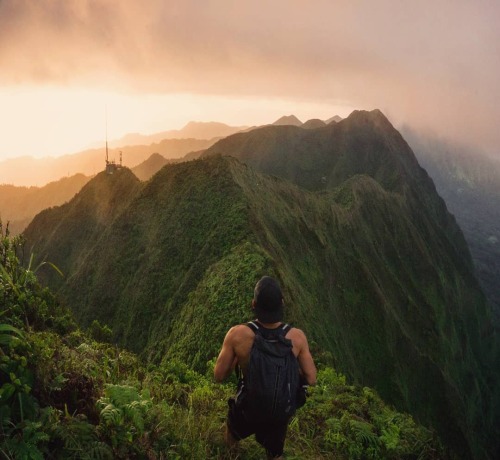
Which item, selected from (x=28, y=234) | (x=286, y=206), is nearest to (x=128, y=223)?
(x=286, y=206)

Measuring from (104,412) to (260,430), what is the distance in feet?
6.47

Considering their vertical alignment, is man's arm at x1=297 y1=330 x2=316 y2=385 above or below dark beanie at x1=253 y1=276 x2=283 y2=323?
below

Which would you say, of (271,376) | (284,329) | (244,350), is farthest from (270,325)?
(271,376)

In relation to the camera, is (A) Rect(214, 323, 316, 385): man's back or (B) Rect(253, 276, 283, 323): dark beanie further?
(A) Rect(214, 323, 316, 385): man's back

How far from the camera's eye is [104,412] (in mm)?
4566

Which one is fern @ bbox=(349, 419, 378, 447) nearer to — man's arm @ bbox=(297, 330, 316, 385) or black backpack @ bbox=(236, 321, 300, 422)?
man's arm @ bbox=(297, 330, 316, 385)

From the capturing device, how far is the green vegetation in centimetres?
416

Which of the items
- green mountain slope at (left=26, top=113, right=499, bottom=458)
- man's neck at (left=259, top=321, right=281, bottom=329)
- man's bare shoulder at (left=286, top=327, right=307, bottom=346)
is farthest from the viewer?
green mountain slope at (left=26, top=113, right=499, bottom=458)

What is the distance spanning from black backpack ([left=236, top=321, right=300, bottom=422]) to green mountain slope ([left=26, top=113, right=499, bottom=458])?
35.8ft

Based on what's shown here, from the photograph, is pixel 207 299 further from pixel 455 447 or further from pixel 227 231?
pixel 455 447

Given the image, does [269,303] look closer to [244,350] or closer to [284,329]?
[284,329]

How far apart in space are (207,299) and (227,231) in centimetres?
751

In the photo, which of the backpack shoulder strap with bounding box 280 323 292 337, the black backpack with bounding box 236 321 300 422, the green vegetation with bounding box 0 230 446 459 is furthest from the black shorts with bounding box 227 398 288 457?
the backpack shoulder strap with bounding box 280 323 292 337

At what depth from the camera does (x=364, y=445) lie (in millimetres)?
7914
